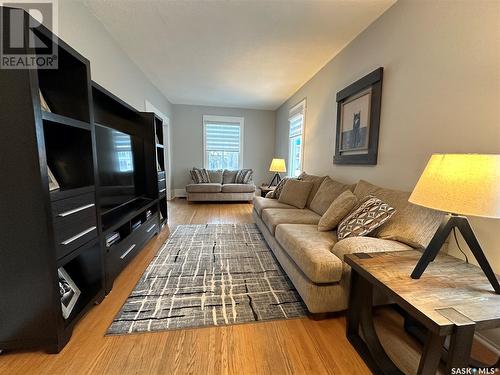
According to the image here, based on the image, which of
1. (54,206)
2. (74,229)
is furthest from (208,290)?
(54,206)

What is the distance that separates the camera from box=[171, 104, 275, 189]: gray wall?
5.84 m

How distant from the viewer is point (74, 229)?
131cm

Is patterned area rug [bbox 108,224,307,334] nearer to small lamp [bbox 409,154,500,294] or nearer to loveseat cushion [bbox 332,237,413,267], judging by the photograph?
loveseat cushion [bbox 332,237,413,267]

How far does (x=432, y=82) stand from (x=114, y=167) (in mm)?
2852

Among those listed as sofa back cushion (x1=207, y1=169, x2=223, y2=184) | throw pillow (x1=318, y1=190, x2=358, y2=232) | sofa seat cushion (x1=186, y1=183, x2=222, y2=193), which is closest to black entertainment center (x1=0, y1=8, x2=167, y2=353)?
throw pillow (x1=318, y1=190, x2=358, y2=232)

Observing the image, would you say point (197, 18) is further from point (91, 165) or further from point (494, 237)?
point (494, 237)

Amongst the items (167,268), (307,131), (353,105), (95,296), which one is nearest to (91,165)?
(95,296)

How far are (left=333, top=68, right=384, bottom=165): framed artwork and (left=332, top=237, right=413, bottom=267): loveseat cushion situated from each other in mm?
1007

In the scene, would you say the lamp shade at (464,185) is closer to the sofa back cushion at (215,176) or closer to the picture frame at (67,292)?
the picture frame at (67,292)

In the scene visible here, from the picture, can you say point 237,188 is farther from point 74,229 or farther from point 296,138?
point 74,229

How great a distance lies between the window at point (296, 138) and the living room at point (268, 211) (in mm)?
1084

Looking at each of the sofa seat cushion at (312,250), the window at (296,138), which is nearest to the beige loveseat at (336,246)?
the sofa seat cushion at (312,250)

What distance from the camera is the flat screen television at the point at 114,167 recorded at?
1940 mm

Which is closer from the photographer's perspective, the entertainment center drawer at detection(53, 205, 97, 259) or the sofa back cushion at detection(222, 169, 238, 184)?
the entertainment center drawer at detection(53, 205, 97, 259)
